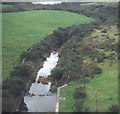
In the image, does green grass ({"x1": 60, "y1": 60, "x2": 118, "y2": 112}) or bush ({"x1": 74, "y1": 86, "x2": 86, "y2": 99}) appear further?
bush ({"x1": 74, "y1": 86, "x2": 86, "y2": 99})

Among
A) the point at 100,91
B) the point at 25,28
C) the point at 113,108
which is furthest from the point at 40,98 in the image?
the point at 25,28

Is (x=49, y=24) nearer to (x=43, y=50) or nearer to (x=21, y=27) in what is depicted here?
(x=21, y=27)

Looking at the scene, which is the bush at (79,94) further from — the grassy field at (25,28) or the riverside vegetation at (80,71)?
the grassy field at (25,28)

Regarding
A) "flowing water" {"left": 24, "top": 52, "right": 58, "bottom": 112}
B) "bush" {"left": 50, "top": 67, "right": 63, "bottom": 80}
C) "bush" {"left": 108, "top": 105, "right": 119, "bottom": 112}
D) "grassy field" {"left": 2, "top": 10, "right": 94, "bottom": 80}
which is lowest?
Result: "bush" {"left": 108, "top": 105, "right": 119, "bottom": 112}

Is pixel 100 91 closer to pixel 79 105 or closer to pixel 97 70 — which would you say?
pixel 79 105

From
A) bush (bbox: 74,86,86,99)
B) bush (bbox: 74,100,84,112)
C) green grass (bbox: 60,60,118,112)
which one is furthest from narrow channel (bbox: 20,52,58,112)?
bush (bbox: 74,100,84,112)

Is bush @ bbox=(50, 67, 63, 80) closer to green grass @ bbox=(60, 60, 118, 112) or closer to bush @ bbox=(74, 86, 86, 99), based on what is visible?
green grass @ bbox=(60, 60, 118, 112)
